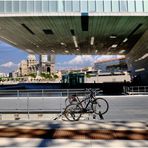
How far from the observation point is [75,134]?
951cm

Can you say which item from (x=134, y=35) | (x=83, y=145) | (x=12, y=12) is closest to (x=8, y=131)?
(x=83, y=145)

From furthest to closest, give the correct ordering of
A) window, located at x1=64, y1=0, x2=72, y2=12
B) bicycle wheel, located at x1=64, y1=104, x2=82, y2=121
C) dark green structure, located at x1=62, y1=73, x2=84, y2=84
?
dark green structure, located at x1=62, y1=73, x2=84, y2=84 → window, located at x1=64, y1=0, x2=72, y2=12 → bicycle wheel, located at x1=64, y1=104, x2=82, y2=121

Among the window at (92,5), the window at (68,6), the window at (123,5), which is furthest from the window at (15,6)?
the window at (123,5)

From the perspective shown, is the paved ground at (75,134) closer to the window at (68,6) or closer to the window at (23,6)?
the window at (68,6)

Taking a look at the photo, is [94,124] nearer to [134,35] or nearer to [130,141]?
[130,141]

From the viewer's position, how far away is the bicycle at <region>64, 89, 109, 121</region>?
51.9ft

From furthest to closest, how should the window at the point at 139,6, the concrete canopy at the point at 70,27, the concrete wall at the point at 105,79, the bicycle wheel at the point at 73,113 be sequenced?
the concrete wall at the point at 105,79, the concrete canopy at the point at 70,27, the window at the point at 139,6, the bicycle wheel at the point at 73,113

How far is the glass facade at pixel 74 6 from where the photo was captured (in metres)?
36.1

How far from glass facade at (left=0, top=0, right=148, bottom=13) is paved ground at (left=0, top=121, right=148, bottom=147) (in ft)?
85.5

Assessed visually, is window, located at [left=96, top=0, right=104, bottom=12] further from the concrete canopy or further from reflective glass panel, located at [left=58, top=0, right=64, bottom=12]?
reflective glass panel, located at [left=58, top=0, right=64, bottom=12]

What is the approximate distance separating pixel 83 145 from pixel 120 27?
118 feet

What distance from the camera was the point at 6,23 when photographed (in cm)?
3947

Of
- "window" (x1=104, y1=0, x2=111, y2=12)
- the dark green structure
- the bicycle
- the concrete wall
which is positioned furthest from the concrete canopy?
the concrete wall

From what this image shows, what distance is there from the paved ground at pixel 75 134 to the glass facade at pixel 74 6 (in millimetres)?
26049
